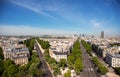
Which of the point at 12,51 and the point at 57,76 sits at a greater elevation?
the point at 12,51

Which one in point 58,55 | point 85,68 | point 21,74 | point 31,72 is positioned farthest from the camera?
point 58,55

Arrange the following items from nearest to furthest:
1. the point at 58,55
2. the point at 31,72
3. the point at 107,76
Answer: the point at 31,72
the point at 107,76
the point at 58,55

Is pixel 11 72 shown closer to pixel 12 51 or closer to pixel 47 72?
pixel 47 72

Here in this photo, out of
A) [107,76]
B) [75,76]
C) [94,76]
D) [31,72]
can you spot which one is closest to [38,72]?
[31,72]

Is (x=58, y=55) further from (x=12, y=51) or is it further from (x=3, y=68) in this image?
(x=3, y=68)

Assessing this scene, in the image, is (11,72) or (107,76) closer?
(11,72)

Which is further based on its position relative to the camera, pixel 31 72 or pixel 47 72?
pixel 47 72

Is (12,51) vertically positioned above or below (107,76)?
above

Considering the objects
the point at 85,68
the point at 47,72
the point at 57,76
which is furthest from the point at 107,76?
the point at 47,72

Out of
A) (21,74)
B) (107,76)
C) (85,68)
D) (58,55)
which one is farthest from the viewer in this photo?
(58,55)
